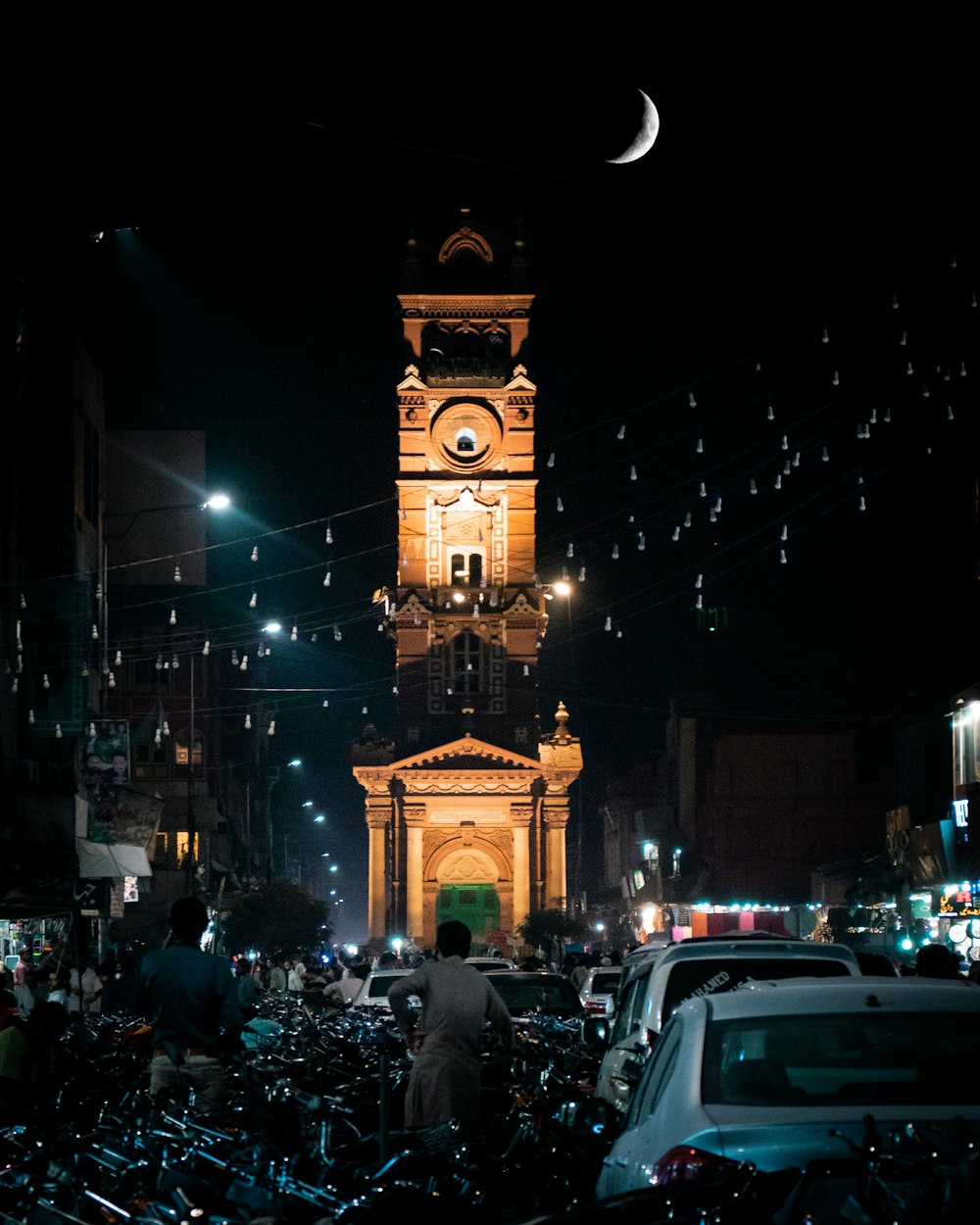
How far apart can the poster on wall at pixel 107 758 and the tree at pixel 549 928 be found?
4418cm

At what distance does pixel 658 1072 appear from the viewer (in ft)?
25.0

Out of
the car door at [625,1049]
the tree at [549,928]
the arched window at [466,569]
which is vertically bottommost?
the tree at [549,928]

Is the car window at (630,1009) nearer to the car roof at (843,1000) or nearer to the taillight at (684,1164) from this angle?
the car roof at (843,1000)

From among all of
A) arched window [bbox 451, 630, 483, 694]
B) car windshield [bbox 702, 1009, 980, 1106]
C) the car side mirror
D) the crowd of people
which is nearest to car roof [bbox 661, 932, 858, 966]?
the car side mirror

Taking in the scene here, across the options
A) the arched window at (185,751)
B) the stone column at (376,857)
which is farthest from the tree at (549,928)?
the arched window at (185,751)

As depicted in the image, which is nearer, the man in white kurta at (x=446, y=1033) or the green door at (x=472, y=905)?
the man in white kurta at (x=446, y=1033)

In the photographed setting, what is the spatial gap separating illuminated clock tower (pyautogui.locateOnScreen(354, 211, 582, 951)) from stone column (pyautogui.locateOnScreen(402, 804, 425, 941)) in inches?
3.1

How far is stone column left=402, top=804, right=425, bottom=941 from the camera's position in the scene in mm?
93062

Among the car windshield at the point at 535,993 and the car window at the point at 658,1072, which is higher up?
the car window at the point at 658,1072

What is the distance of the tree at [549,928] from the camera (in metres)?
82.1

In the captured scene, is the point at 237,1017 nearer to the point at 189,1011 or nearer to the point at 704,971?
the point at 189,1011

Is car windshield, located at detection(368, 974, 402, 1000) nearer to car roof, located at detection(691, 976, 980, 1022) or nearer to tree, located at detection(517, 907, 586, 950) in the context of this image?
car roof, located at detection(691, 976, 980, 1022)

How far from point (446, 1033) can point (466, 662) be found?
83.7 meters

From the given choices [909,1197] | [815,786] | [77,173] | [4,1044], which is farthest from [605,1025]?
[815,786]
